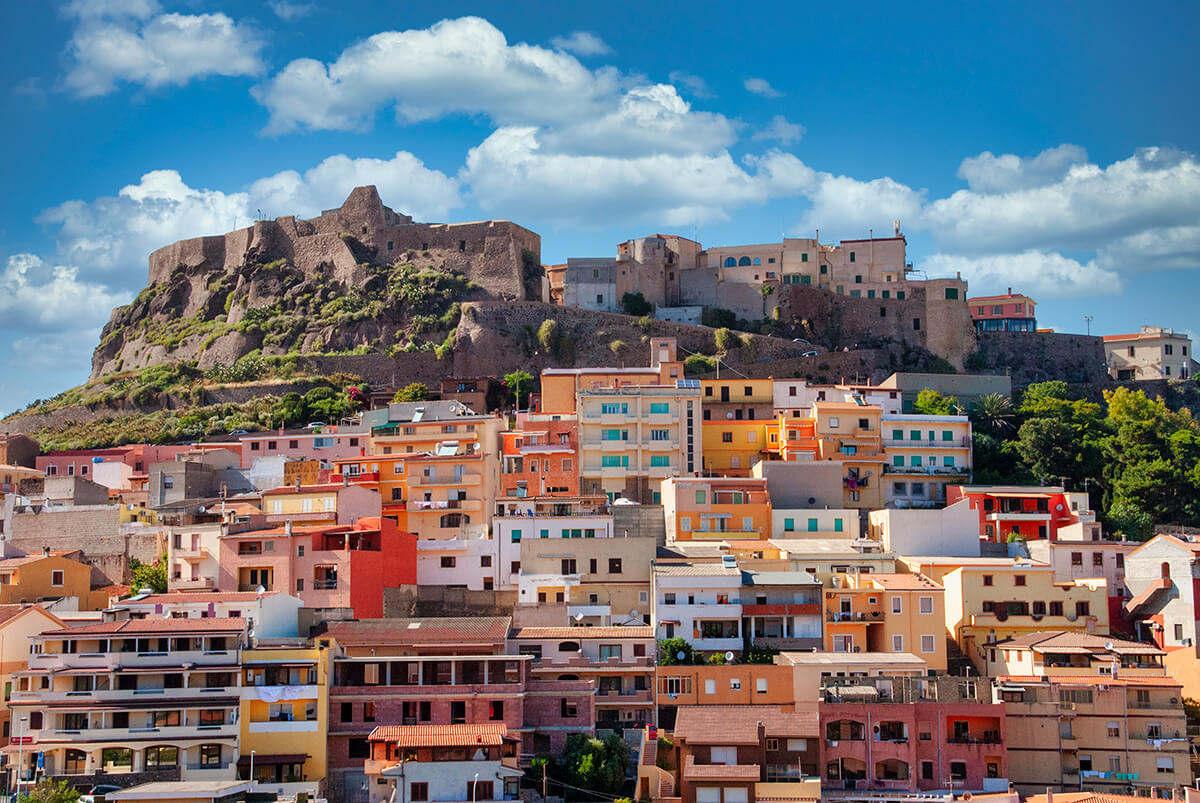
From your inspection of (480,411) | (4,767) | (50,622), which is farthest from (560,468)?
(4,767)

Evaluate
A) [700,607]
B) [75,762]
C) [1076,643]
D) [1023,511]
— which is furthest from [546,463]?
[75,762]

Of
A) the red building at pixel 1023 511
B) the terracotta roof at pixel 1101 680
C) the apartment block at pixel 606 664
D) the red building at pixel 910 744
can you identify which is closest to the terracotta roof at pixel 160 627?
the apartment block at pixel 606 664

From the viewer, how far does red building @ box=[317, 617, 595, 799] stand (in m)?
42.1

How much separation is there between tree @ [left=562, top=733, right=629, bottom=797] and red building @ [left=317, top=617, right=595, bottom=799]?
50 centimetres

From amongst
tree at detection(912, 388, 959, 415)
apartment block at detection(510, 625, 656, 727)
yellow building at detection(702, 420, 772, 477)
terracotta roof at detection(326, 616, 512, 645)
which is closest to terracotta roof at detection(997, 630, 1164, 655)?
apartment block at detection(510, 625, 656, 727)

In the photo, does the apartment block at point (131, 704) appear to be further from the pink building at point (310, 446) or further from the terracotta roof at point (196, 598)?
the pink building at point (310, 446)

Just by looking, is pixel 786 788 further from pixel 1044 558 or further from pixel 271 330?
pixel 271 330

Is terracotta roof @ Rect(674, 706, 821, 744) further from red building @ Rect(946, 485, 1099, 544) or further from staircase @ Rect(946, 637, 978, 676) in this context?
red building @ Rect(946, 485, 1099, 544)

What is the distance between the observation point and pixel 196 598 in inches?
1791

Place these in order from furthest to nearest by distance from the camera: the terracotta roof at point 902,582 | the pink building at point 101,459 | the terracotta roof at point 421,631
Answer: the pink building at point 101,459, the terracotta roof at point 902,582, the terracotta roof at point 421,631

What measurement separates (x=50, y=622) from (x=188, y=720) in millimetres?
7027

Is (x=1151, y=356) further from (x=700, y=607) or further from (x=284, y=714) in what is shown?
(x=284, y=714)

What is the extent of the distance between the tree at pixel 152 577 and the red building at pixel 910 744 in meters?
23.2

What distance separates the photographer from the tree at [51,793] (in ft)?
124
